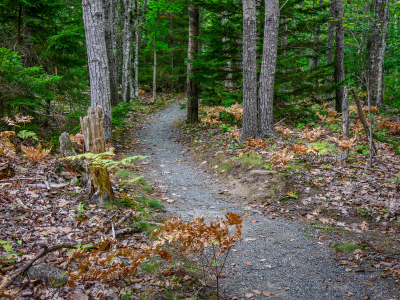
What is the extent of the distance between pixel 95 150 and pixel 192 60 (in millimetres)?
8000

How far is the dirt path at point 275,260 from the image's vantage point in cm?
328

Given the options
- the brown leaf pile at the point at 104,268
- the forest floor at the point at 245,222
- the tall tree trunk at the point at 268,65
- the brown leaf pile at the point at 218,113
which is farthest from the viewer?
the brown leaf pile at the point at 218,113

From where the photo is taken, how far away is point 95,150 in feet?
15.2

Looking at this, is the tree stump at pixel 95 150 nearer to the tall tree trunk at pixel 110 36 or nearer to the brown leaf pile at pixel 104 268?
the brown leaf pile at pixel 104 268

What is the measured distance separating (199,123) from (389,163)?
8.15 meters

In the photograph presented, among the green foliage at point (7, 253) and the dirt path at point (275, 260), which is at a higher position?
the green foliage at point (7, 253)

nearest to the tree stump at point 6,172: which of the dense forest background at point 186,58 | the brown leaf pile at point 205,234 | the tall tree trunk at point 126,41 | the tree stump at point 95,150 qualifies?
the tree stump at point 95,150

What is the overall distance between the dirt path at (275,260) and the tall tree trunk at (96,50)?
370cm

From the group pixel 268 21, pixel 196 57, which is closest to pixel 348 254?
pixel 268 21

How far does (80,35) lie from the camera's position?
8594 millimetres

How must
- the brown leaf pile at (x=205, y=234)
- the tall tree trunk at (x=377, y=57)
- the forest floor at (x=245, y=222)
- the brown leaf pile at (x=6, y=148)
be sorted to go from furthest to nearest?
1. the tall tree trunk at (x=377, y=57)
2. the brown leaf pile at (x=6, y=148)
3. the forest floor at (x=245, y=222)
4. the brown leaf pile at (x=205, y=234)

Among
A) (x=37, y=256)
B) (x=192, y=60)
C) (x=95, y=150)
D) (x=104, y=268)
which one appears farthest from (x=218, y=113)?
(x=37, y=256)

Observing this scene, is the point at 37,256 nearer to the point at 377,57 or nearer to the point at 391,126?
the point at 391,126

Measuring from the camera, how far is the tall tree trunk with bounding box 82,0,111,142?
7.84 m
